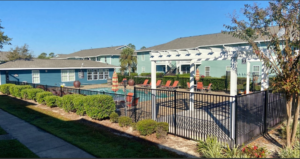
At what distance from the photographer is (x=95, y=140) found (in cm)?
696

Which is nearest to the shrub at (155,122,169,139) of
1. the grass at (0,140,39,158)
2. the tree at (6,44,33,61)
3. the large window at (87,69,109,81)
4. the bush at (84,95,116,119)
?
the bush at (84,95,116,119)

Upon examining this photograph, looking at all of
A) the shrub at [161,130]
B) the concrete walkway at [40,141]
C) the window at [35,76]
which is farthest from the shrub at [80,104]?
the window at [35,76]

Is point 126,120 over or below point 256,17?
below

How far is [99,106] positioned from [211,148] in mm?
5353

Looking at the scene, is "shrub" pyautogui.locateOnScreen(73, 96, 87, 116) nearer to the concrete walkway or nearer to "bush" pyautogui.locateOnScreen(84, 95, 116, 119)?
"bush" pyautogui.locateOnScreen(84, 95, 116, 119)

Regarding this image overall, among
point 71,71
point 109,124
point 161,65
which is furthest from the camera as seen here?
Answer: point 161,65

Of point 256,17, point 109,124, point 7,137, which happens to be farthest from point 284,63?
point 7,137

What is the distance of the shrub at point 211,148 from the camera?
5.34 metres

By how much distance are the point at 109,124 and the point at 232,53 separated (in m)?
5.52

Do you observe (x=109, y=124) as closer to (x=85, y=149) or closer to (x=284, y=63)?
(x=85, y=149)

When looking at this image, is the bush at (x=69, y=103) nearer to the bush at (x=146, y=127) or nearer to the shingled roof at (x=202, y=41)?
the bush at (x=146, y=127)

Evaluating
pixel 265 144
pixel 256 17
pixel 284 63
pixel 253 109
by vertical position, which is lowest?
pixel 265 144

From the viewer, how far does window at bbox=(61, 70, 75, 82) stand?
2831 cm

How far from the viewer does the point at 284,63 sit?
5.39m
